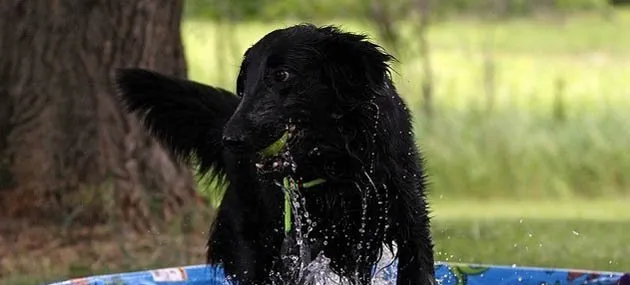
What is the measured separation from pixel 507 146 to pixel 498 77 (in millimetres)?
4899

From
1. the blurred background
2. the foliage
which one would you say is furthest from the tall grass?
the foliage

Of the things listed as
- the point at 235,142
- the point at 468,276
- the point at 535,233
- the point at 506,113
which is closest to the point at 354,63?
the point at 235,142

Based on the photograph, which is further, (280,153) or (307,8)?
(307,8)

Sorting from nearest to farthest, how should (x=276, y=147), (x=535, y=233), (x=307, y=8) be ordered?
1. (x=276, y=147)
2. (x=535, y=233)
3. (x=307, y=8)

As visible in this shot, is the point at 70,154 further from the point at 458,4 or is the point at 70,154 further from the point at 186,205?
the point at 458,4

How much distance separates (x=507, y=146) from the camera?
11.6m

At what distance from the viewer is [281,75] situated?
3.94 meters

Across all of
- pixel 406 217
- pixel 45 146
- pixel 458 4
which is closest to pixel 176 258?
pixel 45 146

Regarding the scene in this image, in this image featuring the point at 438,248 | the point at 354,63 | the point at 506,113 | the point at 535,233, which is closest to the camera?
the point at 354,63

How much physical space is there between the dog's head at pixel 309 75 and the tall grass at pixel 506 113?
19.4 ft

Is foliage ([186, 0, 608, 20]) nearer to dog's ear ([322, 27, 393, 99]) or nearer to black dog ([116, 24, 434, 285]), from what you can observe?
black dog ([116, 24, 434, 285])

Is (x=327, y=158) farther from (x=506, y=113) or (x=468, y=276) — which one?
(x=506, y=113)

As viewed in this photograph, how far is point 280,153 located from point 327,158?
0.20 metres

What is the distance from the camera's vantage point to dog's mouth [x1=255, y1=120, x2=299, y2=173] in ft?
12.7
